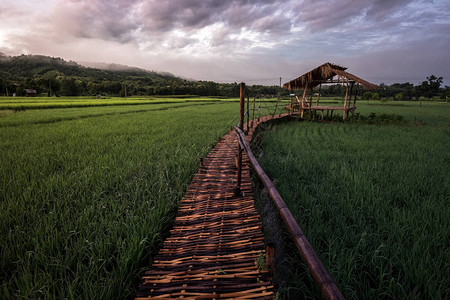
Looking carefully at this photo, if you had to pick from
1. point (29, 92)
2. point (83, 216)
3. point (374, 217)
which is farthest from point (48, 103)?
point (29, 92)

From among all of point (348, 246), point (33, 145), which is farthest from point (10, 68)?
point (348, 246)

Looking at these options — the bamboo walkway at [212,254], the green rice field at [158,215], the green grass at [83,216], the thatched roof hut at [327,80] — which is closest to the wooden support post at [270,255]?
the bamboo walkway at [212,254]

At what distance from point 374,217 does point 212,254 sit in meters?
2.03

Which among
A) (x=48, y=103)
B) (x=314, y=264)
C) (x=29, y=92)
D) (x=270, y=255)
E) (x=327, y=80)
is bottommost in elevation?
(x=270, y=255)

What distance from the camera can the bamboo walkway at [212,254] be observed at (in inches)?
56.0

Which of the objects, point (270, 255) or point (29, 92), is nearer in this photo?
point (270, 255)

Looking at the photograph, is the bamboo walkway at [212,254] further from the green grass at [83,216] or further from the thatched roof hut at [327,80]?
the thatched roof hut at [327,80]

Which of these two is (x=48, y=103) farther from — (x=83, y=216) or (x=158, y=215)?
(x=158, y=215)

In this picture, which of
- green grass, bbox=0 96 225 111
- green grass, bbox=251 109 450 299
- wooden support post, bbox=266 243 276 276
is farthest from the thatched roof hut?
green grass, bbox=0 96 225 111

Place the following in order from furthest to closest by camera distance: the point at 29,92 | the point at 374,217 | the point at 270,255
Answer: the point at 29,92, the point at 374,217, the point at 270,255

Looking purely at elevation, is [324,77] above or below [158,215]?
above

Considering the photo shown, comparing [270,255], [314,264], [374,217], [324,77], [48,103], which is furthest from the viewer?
[48,103]

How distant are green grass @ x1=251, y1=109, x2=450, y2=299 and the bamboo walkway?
1.10ft

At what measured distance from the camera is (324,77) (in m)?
13.1
